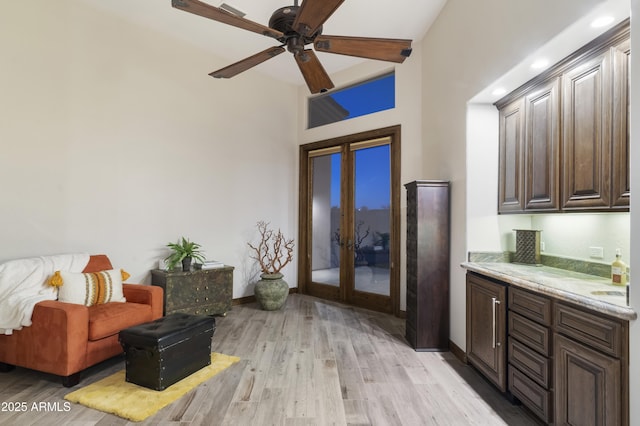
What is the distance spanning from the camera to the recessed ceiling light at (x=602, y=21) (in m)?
1.81

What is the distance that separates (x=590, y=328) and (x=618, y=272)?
58cm

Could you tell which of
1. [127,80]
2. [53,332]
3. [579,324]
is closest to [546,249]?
[579,324]

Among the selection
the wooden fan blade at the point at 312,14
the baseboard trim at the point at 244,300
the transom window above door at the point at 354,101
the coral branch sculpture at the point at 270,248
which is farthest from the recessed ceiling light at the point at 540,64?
the baseboard trim at the point at 244,300

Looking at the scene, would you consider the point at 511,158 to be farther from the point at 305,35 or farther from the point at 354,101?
the point at 354,101

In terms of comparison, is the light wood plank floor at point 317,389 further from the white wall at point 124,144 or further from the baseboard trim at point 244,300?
the white wall at point 124,144

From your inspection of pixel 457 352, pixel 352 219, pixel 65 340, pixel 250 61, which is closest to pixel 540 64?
pixel 250 61

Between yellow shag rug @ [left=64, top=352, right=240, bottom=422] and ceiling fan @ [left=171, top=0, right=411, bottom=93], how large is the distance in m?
2.58

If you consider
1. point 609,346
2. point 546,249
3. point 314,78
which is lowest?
point 609,346

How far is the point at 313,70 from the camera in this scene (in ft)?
9.34

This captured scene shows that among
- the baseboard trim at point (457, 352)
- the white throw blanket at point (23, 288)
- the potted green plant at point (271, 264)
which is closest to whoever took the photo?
the white throw blanket at point (23, 288)

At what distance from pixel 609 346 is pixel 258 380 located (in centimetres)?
228

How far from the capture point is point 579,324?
68.2 inches

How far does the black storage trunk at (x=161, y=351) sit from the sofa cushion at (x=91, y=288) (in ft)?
2.28

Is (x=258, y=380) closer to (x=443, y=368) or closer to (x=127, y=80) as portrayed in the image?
(x=443, y=368)
